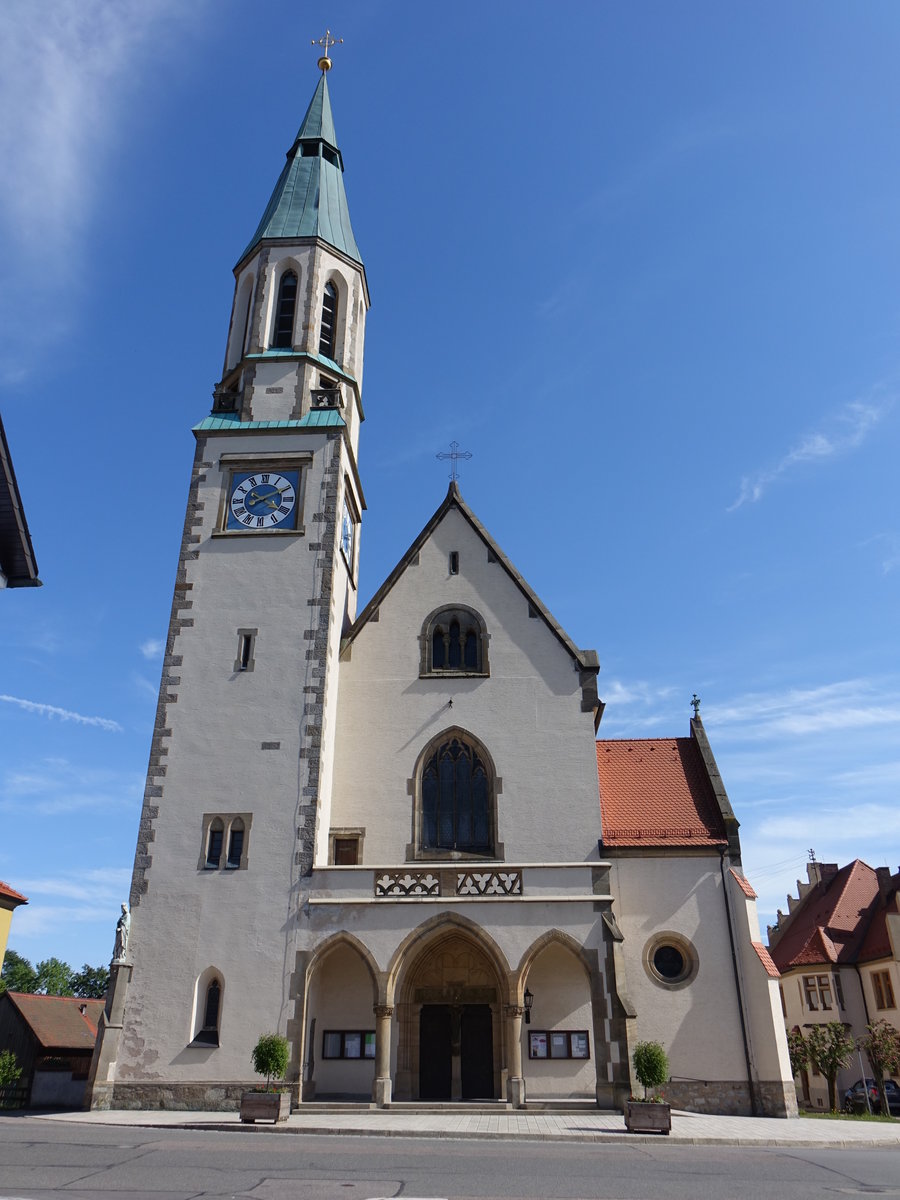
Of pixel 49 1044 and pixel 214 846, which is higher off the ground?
pixel 214 846

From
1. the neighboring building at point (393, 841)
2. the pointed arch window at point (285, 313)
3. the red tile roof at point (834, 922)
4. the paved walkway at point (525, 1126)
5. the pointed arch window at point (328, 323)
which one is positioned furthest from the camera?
the red tile roof at point (834, 922)

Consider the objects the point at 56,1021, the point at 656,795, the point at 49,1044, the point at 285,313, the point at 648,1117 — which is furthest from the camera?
the point at 56,1021

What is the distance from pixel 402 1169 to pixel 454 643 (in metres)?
15.2

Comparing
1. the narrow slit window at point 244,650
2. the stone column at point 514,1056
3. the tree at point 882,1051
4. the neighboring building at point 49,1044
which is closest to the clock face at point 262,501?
the narrow slit window at point 244,650

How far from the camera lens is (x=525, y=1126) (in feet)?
52.0

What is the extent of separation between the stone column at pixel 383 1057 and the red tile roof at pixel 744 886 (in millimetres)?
8399

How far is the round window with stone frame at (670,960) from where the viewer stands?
70.6 ft

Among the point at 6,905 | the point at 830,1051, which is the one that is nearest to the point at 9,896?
the point at 6,905

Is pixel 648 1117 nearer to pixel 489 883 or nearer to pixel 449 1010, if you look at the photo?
pixel 489 883

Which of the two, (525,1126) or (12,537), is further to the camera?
(525,1126)

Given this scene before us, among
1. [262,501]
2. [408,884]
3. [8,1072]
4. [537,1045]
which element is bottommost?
[8,1072]

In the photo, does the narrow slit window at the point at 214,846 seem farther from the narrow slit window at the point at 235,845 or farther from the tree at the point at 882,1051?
the tree at the point at 882,1051

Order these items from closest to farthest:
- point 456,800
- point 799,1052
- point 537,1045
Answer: point 537,1045, point 456,800, point 799,1052

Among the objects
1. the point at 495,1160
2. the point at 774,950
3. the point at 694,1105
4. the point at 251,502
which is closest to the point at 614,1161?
the point at 495,1160
